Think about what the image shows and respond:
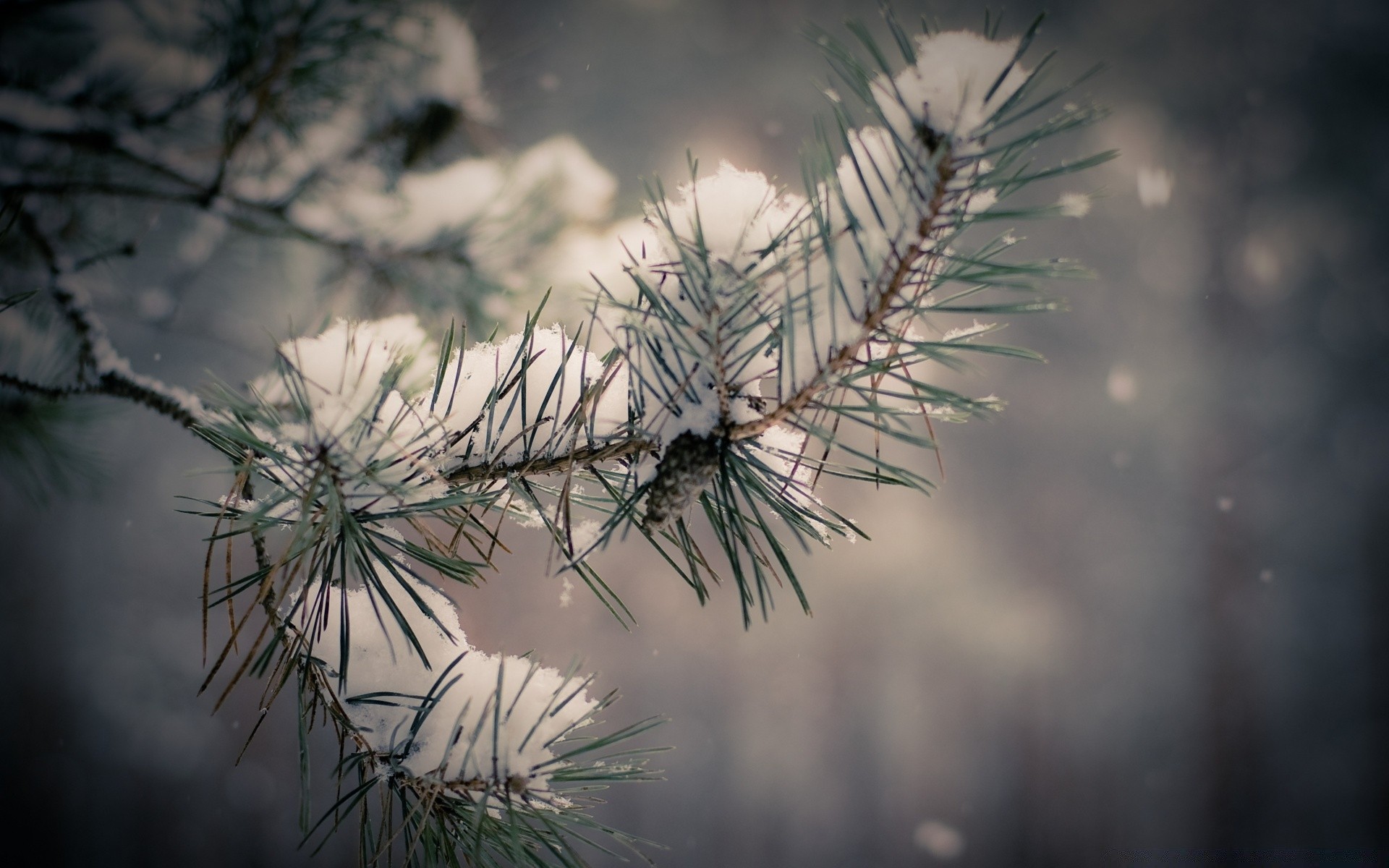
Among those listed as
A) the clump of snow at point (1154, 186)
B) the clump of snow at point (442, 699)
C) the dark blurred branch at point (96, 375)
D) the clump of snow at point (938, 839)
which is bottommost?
the clump of snow at point (938, 839)

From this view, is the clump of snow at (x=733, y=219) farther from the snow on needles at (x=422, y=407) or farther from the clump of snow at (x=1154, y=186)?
the clump of snow at (x=1154, y=186)

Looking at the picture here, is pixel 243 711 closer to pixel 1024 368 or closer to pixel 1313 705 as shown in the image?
pixel 1024 368

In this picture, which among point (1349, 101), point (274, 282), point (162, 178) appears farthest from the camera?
point (1349, 101)

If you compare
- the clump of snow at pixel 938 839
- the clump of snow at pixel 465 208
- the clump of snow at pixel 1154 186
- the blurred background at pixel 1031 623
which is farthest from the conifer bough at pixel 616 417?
the clump of snow at pixel 1154 186

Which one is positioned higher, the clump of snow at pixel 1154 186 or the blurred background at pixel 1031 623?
the clump of snow at pixel 1154 186

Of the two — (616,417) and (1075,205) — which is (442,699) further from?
(1075,205)

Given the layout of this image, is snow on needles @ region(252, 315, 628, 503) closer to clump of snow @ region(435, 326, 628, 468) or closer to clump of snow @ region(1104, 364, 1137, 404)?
clump of snow @ region(435, 326, 628, 468)

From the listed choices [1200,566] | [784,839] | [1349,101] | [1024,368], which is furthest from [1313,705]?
[1349,101]
